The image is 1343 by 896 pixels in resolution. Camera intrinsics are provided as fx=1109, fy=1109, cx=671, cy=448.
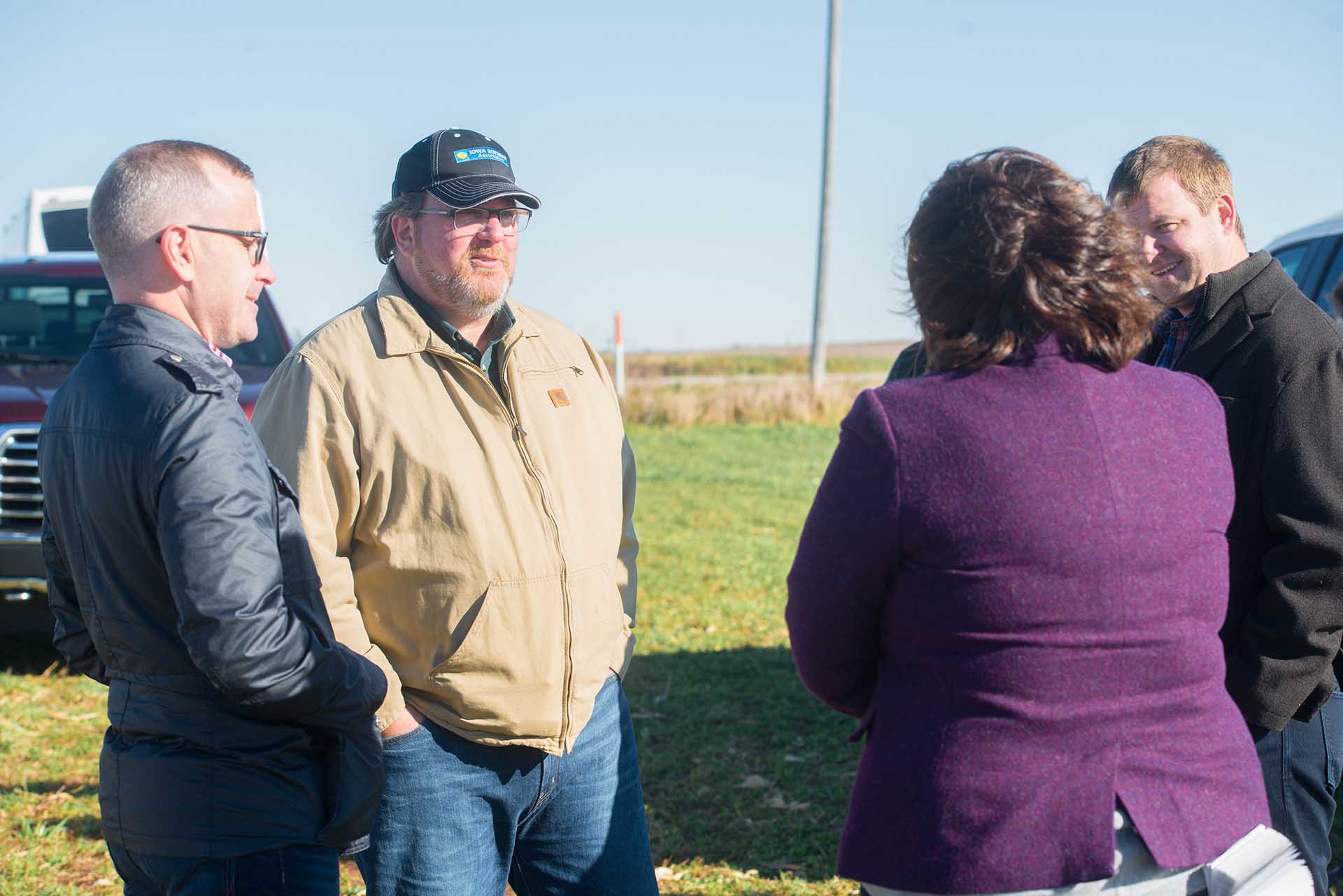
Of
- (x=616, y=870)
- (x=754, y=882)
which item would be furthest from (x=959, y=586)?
(x=754, y=882)

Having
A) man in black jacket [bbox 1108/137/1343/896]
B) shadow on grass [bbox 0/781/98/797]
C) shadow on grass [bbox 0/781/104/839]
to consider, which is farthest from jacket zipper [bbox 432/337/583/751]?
shadow on grass [bbox 0/781/98/797]

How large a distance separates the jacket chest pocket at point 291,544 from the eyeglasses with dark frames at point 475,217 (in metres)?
0.88

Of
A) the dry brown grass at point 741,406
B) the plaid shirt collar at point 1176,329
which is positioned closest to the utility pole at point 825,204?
the dry brown grass at point 741,406

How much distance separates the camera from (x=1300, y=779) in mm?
2555

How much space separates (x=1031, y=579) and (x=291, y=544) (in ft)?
4.25

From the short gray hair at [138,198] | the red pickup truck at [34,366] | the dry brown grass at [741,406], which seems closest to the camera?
the short gray hair at [138,198]

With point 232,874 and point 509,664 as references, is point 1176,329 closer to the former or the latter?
point 509,664

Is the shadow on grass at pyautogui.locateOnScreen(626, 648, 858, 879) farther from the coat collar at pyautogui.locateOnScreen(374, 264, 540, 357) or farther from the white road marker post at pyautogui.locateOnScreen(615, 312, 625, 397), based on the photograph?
the white road marker post at pyautogui.locateOnScreen(615, 312, 625, 397)

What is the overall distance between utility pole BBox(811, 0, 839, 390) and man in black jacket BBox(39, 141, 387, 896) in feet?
66.6

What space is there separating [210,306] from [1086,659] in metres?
1.63

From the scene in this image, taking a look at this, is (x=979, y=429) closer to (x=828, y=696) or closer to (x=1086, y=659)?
(x=1086, y=659)

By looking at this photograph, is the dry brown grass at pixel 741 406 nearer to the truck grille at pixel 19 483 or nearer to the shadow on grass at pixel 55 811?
the truck grille at pixel 19 483

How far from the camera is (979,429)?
5.44 ft

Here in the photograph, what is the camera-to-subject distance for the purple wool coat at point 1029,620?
1.63 meters
